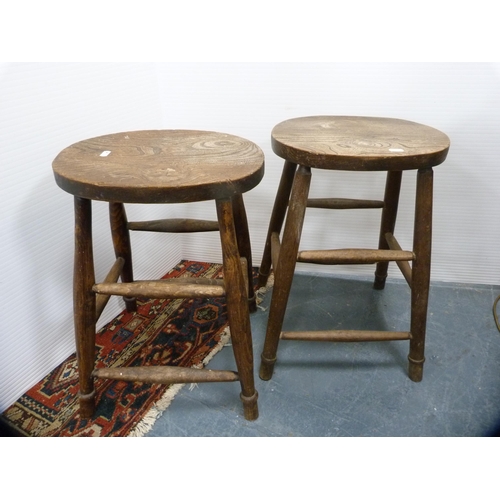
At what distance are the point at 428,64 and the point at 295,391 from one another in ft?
2.81

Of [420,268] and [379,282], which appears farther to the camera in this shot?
[379,282]

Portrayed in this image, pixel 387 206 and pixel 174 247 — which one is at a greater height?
pixel 387 206

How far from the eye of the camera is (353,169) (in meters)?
0.70

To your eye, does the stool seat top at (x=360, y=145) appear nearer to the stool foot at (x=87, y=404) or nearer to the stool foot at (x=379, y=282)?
the stool foot at (x=379, y=282)

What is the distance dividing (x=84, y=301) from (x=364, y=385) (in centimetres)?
64

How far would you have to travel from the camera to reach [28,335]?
→ 2.96 feet

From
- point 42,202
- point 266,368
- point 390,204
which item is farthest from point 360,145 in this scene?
point 42,202

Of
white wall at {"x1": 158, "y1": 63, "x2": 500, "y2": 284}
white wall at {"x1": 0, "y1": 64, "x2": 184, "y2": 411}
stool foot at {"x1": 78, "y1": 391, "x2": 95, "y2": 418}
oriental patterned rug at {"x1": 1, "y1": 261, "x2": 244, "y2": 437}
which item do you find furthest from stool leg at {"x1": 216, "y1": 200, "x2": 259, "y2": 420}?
white wall at {"x1": 158, "y1": 63, "x2": 500, "y2": 284}

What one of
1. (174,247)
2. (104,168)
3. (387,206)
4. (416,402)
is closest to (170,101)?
(174,247)

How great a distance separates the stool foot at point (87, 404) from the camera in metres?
0.82

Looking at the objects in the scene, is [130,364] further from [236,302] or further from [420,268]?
[420,268]

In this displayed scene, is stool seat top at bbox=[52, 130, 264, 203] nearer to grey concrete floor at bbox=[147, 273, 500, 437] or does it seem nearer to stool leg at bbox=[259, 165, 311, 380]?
stool leg at bbox=[259, 165, 311, 380]

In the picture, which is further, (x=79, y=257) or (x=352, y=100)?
(x=352, y=100)

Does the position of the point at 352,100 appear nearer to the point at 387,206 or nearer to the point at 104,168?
the point at 387,206
